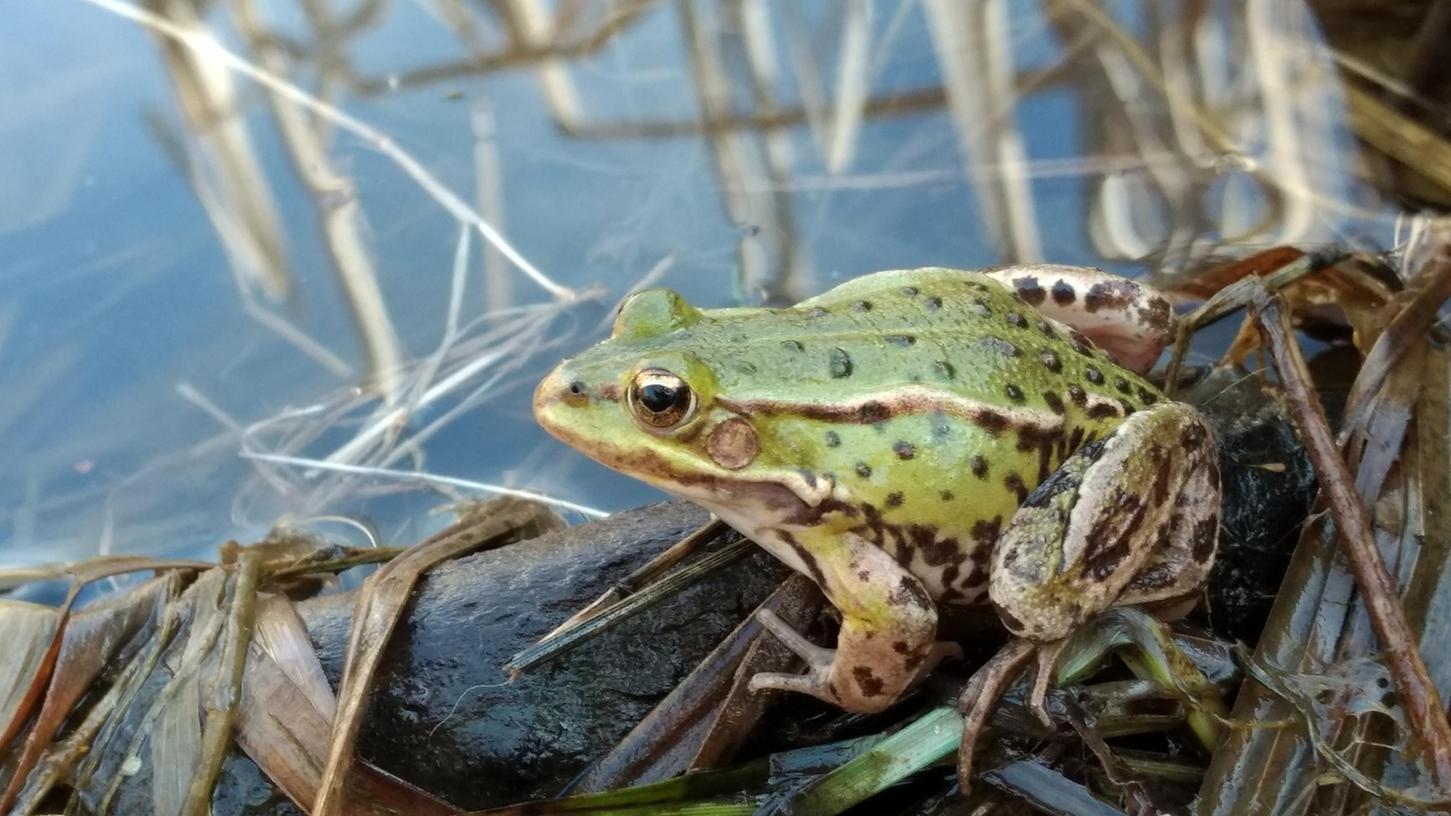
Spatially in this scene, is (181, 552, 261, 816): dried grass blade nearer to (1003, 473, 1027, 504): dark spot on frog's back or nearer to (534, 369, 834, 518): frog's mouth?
(534, 369, 834, 518): frog's mouth

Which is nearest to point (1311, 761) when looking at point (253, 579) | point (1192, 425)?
point (1192, 425)

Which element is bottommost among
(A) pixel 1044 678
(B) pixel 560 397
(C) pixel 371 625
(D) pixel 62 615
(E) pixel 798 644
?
(A) pixel 1044 678

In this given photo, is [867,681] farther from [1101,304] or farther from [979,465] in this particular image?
[1101,304]

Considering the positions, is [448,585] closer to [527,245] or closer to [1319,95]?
[527,245]

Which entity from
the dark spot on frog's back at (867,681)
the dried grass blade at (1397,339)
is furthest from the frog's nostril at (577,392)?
the dried grass blade at (1397,339)

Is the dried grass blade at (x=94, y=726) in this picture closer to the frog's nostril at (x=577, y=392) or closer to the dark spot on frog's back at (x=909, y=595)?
the frog's nostril at (x=577, y=392)

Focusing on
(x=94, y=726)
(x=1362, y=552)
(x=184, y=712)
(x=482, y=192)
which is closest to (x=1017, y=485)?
(x=1362, y=552)

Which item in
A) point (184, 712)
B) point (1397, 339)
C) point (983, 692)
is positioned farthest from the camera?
point (1397, 339)

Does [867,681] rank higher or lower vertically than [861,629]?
lower
